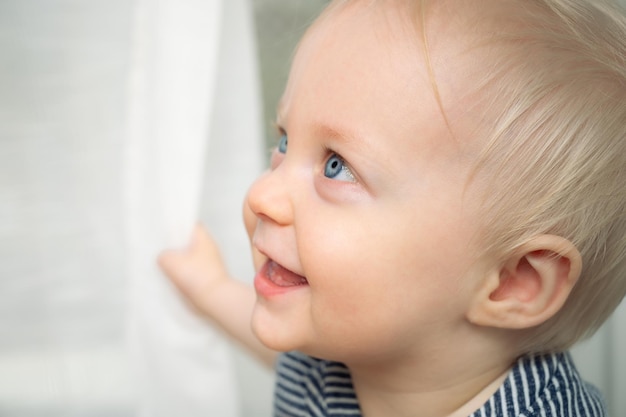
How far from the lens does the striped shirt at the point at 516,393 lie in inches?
33.6

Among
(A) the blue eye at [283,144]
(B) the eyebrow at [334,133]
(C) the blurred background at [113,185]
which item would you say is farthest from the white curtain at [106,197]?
(B) the eyebrow at [334,133]

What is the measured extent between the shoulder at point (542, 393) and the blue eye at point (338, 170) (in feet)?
1.03

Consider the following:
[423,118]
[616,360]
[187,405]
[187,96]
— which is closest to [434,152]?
[423,118]

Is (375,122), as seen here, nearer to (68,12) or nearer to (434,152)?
(434,152)

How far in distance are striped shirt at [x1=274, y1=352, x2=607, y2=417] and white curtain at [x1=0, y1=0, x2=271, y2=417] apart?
0.32 feet

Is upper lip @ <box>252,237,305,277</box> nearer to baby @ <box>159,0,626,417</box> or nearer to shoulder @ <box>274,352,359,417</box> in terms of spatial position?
baby @ <box>159,0,626,417</box>

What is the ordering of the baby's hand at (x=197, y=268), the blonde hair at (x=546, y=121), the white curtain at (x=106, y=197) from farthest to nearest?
the baby's hand at (x=197, y=268), the white curtain at (x=106, y=197), the blonde hair at (x=546, y=121)

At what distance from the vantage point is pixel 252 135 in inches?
42.4

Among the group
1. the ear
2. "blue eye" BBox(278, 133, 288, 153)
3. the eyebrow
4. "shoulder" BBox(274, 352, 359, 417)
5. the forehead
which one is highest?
the forehead

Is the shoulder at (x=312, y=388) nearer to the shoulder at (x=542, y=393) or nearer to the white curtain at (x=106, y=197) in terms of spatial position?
the white curtain at (x=106, y=197)

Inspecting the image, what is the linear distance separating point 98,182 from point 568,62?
1.80ft

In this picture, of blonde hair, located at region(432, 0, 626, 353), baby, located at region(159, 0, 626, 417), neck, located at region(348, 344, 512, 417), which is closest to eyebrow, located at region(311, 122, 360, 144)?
baby, located at region(159, 0, 626, 417)

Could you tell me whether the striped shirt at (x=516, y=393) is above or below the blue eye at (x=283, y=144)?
below

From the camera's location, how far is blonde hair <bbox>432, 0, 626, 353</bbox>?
735mm
